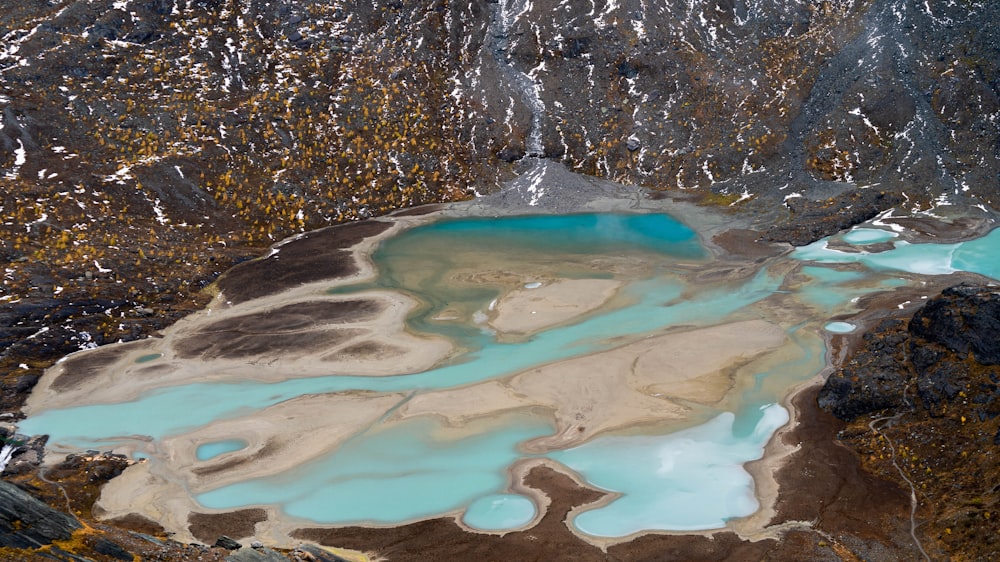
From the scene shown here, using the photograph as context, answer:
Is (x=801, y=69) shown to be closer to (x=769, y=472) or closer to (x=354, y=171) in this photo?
(x=354, y=171)

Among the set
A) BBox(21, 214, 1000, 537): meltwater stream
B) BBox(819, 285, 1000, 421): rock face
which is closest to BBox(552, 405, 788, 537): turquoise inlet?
BBox(21, 214, 1000, 537): meltwater stream

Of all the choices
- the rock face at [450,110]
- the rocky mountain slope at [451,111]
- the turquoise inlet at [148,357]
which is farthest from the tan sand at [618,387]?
the rocky mountain slope at [451,111]

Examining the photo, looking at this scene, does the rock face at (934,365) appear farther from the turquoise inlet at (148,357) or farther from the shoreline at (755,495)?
the turquoise inlet at (148,357)

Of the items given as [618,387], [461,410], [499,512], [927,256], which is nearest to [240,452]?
[461,410]

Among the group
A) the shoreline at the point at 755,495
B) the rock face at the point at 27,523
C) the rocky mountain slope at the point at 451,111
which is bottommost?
the shoreline at the point at 755,495

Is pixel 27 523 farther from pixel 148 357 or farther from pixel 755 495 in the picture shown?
pixel 148 357
